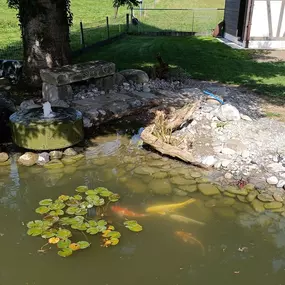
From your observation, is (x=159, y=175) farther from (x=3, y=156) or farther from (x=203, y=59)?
(x=203, y=59)

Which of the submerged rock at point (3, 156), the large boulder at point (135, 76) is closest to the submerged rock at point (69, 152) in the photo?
the submerged rock at point (3, 156)

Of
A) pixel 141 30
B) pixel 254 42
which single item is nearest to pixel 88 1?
pixel 141 30

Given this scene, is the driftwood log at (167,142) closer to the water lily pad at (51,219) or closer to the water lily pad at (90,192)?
the water lily pad at (90,192)

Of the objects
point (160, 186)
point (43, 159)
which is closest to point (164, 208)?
point (160, 186)

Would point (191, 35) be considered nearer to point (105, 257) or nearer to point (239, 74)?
point (239, 74)

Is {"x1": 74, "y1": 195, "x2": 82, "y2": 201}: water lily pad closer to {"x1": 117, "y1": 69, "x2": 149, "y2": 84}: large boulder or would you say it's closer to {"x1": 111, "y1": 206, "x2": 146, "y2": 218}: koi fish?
{"x1": 111, "y1": 206, "x2": 146, "y2": 218}: koi fish

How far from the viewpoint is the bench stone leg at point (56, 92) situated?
814cm

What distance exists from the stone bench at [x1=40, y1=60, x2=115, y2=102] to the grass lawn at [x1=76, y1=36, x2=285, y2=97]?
3781 mm

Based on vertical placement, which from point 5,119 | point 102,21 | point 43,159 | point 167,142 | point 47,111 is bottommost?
point 43,159

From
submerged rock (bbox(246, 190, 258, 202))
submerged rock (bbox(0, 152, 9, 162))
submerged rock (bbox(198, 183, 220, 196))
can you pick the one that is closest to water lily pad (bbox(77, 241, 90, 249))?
submerged rock (bbox(198, 183, 220, 196))

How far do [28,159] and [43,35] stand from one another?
163 inches

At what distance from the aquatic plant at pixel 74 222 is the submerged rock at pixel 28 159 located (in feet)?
4.00

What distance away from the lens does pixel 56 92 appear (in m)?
8.14

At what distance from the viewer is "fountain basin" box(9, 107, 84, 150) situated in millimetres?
6129
